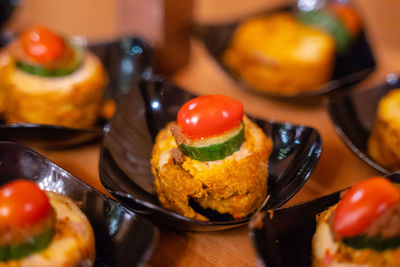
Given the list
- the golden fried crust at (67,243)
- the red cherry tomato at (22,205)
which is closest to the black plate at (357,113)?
the golden fried crust at (67,243)

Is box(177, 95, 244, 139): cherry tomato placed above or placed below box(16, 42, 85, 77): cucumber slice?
above

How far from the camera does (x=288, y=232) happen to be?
1281 millimetres

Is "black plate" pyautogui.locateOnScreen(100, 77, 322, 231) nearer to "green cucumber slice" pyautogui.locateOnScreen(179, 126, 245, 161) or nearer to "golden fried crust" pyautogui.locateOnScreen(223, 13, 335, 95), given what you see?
"green cucumber slice" pyautogui.locateOnScreen(179, 126, 245, 161)

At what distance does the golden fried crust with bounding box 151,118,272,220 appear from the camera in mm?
1395

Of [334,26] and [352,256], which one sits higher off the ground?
[334,26]

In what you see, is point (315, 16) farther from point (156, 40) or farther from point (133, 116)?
point (133, 116)

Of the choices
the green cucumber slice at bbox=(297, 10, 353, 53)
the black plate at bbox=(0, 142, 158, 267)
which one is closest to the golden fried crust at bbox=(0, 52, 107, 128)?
the black plate at bbox=(0, 142, 158, 267)

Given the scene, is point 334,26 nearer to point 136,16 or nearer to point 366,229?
point 136,16

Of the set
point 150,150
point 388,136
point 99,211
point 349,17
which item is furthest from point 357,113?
point 99,211

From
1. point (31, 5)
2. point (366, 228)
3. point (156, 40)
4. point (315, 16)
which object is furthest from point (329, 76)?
point (31, 5)

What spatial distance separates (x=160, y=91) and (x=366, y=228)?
107cm

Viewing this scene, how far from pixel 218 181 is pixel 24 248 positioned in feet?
2.12

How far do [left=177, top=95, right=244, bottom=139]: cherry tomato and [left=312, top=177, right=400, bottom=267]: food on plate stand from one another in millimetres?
457

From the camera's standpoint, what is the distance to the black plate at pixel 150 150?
54.2 inches
